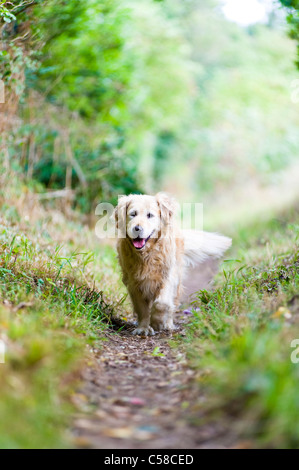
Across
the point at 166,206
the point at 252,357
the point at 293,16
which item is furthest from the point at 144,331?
the point at 293,16

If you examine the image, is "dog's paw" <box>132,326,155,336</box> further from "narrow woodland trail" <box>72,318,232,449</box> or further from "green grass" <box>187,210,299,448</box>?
"narrow woodland trail" <box>72,318,232,449</box>

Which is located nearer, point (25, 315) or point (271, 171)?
point (25, 315)

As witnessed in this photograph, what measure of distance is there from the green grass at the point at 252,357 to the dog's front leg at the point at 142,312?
0.58 meters

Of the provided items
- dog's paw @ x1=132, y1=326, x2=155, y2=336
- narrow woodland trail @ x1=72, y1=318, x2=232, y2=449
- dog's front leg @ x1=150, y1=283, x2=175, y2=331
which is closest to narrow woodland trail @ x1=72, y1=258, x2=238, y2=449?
narrow woodland trail @ x1=72, y1=318, x2=232, y2=449

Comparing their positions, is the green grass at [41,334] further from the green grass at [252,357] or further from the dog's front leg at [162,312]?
the green grass at [252,357]

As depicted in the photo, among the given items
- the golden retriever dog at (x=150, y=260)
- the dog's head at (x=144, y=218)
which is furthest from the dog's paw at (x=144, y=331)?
the dog's head at (x=144, y=218)

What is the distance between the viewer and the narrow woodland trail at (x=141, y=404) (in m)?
2.15

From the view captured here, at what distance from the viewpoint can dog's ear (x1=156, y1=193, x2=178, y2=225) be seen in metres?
4.80

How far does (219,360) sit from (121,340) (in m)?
1.71
